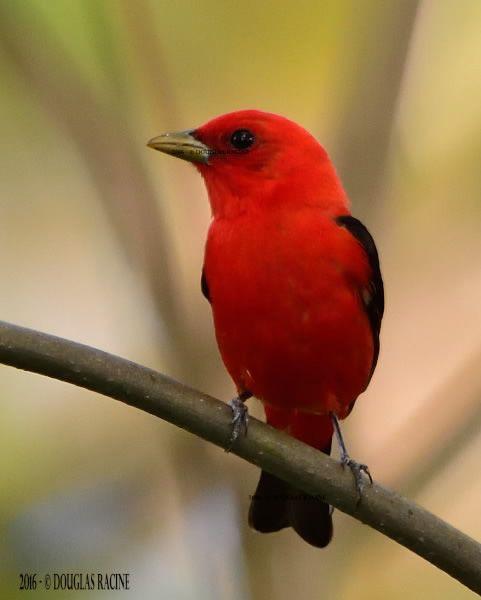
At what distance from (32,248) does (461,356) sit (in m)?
2.48

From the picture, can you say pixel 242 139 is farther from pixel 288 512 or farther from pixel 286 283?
pixel 288 512

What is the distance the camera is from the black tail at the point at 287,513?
14.9 feet

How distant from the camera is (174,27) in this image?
233 inches

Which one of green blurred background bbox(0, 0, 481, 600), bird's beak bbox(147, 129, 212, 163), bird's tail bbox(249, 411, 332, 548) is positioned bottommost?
bird's tail bbox(249, 411, 332, 548)

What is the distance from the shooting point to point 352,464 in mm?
4008

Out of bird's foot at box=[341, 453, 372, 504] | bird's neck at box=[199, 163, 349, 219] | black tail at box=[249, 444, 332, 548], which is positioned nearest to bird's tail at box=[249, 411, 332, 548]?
black tail at box=[249, 444, 332, 548]

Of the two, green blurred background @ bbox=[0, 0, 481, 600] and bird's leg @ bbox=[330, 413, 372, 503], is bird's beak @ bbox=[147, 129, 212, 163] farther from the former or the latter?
bird's leg @ bbox=[330, 413, 372, 503]

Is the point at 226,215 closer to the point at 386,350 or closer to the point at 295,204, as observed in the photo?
the point at 295,204

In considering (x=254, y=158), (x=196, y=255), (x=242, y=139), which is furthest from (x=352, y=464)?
(x=196, y=255)

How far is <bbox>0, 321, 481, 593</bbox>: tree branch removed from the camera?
3.05 m

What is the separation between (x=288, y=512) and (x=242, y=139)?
5.76ft

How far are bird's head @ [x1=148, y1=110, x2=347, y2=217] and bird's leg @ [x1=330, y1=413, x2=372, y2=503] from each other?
998mm

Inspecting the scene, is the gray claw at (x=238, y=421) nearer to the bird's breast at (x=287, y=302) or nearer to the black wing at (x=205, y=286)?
the bird's breast at (x=287, y=302)

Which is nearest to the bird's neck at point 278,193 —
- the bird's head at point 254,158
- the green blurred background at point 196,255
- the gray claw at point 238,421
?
the bird's head at point 254,158
